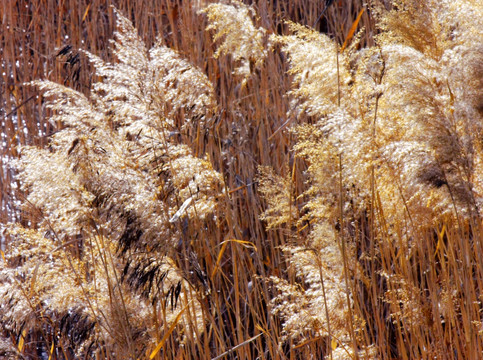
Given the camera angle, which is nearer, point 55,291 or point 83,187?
point 83,187

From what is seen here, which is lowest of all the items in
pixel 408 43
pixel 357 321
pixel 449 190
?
pixel 357 321

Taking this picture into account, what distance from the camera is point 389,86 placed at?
130 cm

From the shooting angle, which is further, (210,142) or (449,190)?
(210,142)

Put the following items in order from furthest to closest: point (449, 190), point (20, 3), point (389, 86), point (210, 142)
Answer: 1. point (20, 3)
2. point (210, 142)
3. point (389, 86)
4. point (449, 190)

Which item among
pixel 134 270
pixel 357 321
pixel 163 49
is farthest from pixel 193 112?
pixel 357 321

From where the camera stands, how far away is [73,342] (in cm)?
170

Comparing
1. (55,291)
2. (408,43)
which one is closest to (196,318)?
(55,291)

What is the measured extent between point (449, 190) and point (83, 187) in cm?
91

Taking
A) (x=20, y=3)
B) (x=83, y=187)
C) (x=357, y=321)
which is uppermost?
(x=20, y=3)

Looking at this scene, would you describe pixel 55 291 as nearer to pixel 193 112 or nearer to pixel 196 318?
pixel 196 318

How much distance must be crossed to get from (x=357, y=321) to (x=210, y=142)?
1.21 meters

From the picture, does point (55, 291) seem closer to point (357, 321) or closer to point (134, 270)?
point (134, 270)

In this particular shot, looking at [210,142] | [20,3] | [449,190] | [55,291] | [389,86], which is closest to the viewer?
[449,190]

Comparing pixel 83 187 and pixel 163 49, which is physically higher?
pixel 163 49
